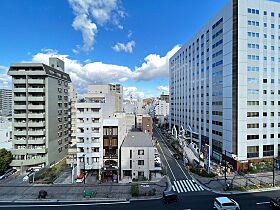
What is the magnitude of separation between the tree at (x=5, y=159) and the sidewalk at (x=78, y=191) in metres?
8.02

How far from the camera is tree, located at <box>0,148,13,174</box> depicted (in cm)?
4084

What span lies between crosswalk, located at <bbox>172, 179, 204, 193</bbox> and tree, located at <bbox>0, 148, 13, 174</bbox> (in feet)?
120

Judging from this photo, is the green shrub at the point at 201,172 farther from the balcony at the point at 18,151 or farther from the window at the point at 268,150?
the balcony at the point at 18,151

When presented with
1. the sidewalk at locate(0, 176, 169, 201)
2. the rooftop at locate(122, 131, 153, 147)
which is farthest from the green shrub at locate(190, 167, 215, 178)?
the rooftop at locate(122, 131, 153, 147)

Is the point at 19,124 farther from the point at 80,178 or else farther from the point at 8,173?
the point at 80,178

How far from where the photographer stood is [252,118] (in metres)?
42.1

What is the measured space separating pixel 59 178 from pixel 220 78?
143 ft

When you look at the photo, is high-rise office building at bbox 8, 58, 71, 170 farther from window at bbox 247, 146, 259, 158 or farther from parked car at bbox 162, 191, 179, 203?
window at bbox 247, 146, 259, 158

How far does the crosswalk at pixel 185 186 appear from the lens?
31.0 m

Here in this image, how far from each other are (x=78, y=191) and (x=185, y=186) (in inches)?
718

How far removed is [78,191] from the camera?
103ft

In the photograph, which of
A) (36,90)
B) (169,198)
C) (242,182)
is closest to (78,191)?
(169,198)

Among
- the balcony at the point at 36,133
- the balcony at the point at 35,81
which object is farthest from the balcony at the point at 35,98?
the balcony at the point at 36,133

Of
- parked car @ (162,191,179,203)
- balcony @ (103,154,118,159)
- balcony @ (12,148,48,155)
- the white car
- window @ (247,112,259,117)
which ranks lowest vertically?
parked car @ (162,191,179,203)
